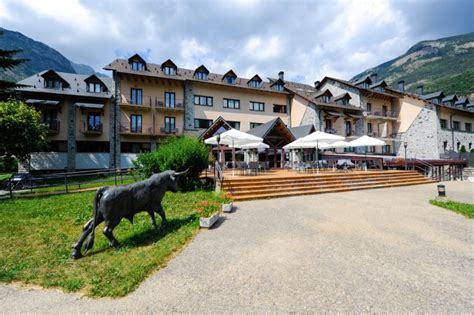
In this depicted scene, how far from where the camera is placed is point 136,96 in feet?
80.0

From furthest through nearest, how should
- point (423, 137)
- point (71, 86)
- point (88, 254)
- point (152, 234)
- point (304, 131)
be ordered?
1. point (423, 137)
2. point (71, 86)
3. point (304, 131)
4. point (152, 234)
5. point (88, 254)

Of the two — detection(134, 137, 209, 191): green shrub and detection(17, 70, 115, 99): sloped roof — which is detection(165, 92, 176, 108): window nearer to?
detection(17, 70, 115, 99): sloped roof

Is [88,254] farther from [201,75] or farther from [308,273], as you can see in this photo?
[201,75]

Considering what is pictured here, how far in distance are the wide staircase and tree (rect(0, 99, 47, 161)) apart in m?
15.1

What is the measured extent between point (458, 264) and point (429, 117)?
3694cm

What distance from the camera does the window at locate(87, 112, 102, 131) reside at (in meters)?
22.7

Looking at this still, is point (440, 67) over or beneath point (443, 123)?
over

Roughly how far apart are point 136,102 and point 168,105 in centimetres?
333

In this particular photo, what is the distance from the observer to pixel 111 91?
23.5m

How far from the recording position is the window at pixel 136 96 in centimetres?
2412

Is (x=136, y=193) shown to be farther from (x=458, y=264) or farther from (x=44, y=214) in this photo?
(x=458, y=264)

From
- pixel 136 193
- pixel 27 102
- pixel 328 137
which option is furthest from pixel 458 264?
pixel 27 102

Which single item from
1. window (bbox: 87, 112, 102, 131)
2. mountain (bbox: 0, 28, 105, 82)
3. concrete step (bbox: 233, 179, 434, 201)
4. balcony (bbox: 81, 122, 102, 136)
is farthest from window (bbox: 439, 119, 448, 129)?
mountain (bbox: 0, 28, 105, 82)

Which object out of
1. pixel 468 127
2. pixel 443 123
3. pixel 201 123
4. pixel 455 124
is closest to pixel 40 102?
pixel 201 123
